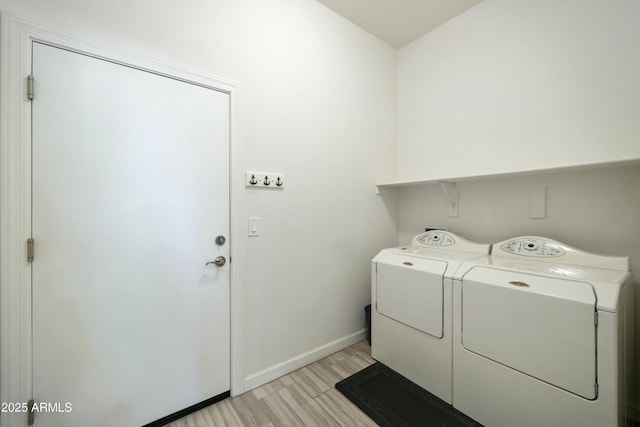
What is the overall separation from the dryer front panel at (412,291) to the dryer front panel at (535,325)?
170 mm

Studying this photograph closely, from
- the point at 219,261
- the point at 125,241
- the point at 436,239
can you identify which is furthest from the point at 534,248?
the point at 125,241

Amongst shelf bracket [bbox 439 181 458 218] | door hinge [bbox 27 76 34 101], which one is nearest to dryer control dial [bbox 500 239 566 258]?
shelf bracket [bbox 439 181 458 218]

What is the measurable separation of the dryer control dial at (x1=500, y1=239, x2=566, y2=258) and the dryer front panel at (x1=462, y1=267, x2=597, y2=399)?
1.43 ft

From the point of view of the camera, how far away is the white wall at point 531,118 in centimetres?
149

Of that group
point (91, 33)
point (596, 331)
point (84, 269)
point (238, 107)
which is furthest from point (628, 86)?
point (84, 269)

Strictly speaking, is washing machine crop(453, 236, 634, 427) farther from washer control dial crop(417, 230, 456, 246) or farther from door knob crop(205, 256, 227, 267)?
door knob crop(205, 256, 227, 267)

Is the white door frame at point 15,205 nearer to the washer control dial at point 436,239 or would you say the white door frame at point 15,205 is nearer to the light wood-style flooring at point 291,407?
the light wood-style flooring at point 291,407

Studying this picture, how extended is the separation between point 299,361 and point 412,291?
41.9 inches

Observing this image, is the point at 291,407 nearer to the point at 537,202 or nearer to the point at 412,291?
the point at 412,291

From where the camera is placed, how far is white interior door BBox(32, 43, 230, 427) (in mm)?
1141

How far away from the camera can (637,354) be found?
144 centimetres

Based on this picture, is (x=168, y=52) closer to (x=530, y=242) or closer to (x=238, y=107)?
(x=238, y=107)

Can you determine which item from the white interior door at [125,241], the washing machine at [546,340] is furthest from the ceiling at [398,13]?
the washing machine at [546,340]

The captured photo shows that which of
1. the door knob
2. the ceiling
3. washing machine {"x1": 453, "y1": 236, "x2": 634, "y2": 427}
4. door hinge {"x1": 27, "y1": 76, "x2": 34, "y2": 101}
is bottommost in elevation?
washing machine {"x1": 453, "y1": 236, "x2": 634, "y2": 427}
